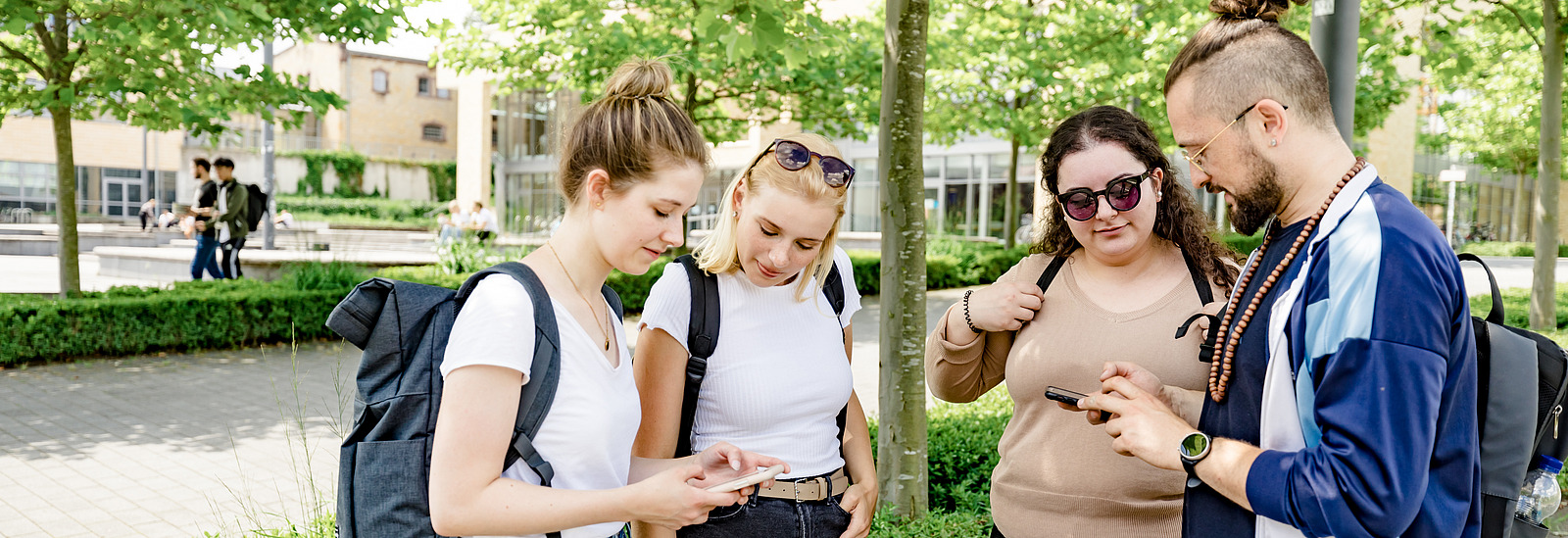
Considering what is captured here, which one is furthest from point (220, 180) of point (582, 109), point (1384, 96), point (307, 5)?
point (1384, 96)

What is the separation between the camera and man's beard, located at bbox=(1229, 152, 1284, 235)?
1584mm

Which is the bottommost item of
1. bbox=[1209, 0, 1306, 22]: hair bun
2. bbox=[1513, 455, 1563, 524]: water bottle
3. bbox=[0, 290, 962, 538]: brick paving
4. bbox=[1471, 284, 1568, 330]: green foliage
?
bbox=[0, 290, 962, 538]: brick paving

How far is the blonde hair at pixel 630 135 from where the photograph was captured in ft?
5.77

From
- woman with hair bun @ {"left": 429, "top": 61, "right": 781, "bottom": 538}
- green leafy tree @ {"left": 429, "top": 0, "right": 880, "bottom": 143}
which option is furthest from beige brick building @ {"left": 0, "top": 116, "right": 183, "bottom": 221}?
woman with hair bun @ {"left": 429, "top": 61, "right": 781, "bottom": 538}

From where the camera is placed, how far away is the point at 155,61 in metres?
8.94

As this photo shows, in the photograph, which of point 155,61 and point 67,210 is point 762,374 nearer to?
point 155,61

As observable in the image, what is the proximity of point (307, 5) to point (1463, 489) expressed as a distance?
30.6 ft

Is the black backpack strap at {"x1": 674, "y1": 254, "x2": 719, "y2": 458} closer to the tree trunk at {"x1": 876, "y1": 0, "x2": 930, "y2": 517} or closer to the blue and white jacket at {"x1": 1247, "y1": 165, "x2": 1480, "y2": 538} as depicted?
the blue and white jacket at {"x1": 1247, "y1": 165, "x2": 1480, "y2": 538}

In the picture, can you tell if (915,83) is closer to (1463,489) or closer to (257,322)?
(1463,489)

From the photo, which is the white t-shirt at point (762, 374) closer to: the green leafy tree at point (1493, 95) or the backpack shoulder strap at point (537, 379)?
the backpack shoulder strap at point (537, 379)

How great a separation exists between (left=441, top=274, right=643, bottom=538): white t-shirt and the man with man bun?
0.81 metres

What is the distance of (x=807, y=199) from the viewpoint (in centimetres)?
216

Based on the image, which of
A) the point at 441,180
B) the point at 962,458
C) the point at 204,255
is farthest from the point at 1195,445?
the point at 441,180

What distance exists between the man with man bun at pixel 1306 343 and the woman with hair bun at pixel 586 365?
0.80 m
